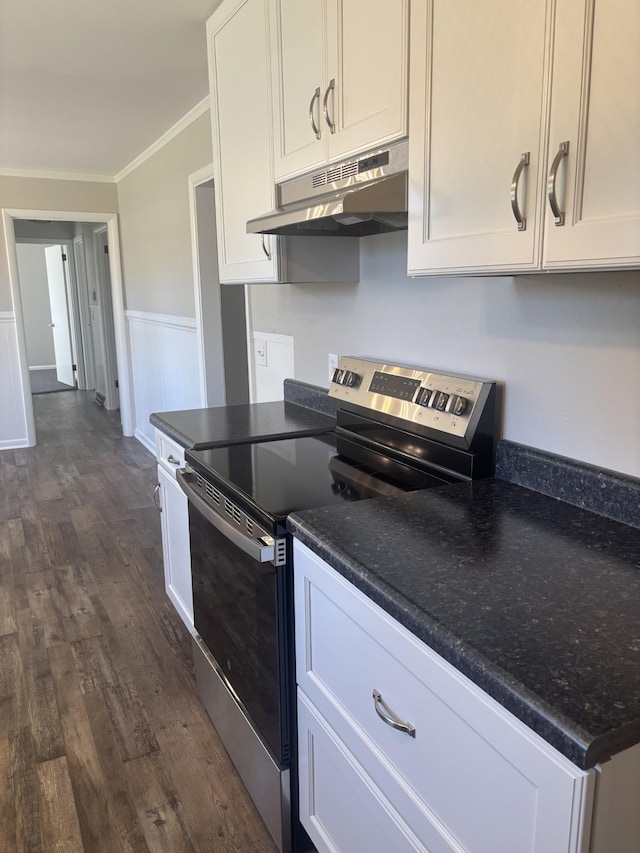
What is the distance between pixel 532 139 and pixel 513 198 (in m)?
0.09

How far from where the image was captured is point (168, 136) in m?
4.09

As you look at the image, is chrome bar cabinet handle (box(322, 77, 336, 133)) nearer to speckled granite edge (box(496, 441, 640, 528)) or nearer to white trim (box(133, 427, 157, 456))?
speckled granite edge (box(496, 441, 640, 528))

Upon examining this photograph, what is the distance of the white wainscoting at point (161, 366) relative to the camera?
4.31 metres

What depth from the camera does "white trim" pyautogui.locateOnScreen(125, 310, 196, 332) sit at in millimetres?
4227

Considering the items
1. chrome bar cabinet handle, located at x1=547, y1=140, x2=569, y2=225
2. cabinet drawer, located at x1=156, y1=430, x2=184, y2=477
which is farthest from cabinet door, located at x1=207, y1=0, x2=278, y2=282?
chrome bar cabinet handle, located at x1=547, y1=140, x2=569, y2=225

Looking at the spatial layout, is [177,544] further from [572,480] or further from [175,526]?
[572,480]

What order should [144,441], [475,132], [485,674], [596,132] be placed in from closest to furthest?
[485,674]
[596,132]
[475,132]
[144,441]

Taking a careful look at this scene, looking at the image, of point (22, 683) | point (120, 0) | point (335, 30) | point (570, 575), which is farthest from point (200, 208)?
A: point (570, 575)

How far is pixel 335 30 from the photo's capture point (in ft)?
5.07

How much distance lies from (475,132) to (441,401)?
0.65 m

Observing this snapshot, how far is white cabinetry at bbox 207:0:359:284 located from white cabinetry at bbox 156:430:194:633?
2.17ft

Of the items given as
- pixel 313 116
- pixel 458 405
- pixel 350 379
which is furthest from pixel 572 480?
pixel 313 116

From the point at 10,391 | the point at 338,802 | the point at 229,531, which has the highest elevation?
the point at 229,531

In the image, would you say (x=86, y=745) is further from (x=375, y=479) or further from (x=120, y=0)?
(x=120, y=0)
